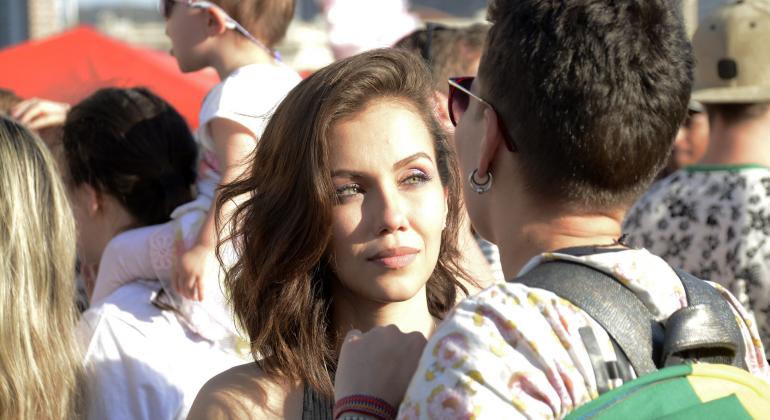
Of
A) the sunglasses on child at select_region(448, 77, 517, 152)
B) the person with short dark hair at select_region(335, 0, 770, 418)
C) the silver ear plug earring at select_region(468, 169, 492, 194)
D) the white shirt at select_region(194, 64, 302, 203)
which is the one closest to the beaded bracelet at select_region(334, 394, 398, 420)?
the person with short dark hair at select_region(335, 0, 770, 418)

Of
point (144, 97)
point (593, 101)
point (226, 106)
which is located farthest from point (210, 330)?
point (593, 101)

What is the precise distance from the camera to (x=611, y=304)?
5.23 feet

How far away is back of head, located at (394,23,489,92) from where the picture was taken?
14.6 ft

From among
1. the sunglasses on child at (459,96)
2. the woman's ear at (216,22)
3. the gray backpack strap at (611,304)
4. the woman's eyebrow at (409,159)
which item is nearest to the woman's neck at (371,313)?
the woman's eyebrow at (409,159)

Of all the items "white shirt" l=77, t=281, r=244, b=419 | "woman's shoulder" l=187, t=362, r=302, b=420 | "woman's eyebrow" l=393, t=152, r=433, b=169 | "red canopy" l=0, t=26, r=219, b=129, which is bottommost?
"red canopy" l=0, t=26, r=219, b=129

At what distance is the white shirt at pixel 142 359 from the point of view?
129 inches

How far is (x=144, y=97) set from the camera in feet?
13.5

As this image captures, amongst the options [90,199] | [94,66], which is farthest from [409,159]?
[94,66]

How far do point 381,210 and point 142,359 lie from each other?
4.33 feet

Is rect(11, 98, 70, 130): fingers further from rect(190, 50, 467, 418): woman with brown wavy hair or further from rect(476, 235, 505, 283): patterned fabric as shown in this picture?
rect(190, 50, 467, 418): woman with brown wavy hair

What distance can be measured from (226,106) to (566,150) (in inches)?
86.9

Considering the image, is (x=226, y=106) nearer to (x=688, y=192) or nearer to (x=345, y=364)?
(x=688, y=192)

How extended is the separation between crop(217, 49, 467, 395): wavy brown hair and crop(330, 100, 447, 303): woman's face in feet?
0.11

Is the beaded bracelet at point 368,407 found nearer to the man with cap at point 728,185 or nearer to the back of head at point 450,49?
the man with cap at point 728,185
